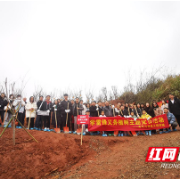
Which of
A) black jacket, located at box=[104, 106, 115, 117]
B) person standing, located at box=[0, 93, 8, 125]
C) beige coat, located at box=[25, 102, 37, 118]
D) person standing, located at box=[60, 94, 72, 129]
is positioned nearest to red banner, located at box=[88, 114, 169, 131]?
black jacket, located at box=[104, 106, 115, 117]

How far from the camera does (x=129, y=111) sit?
31.0 feet

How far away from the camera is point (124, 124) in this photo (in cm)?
798

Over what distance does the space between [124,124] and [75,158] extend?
12.4 ft

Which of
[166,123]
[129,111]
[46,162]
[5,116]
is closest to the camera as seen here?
[46,162]

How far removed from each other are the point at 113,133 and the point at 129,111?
2.25m

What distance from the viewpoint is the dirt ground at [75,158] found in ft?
12.9

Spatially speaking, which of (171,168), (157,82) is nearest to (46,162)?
(171,168)

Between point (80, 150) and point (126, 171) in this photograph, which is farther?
point (80, 150)

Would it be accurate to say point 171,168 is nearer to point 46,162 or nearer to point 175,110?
point 46,162

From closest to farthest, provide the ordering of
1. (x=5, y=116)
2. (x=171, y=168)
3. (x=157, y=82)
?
(x=171, y=168)
(x=5, y=116)
(x=157, y=82)

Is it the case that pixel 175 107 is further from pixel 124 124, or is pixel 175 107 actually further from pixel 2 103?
pixel 2 103

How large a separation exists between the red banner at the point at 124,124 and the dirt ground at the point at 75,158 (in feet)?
3.23

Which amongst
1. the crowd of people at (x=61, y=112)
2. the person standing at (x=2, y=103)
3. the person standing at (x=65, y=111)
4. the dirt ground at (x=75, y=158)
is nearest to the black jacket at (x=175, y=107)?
the crowd of people at (x=61, y=112)

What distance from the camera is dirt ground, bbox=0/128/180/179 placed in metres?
3.93
